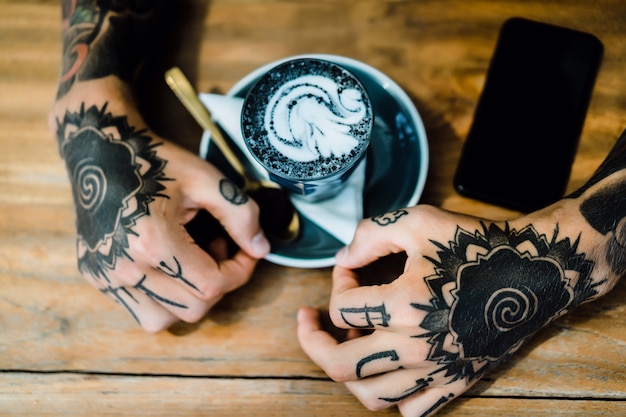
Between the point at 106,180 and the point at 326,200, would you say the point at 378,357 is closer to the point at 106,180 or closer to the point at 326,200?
the point at 326,200

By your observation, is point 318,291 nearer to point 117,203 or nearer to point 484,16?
point 117,203

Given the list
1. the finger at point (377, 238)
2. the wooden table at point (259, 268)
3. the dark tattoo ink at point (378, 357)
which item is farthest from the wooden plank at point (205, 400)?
the finger at point (377, 238)

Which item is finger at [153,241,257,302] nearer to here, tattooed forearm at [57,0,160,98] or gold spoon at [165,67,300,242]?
gold spoon at [165,67,300,242]

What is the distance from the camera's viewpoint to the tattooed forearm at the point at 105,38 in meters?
0.83

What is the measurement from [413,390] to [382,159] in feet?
1.09

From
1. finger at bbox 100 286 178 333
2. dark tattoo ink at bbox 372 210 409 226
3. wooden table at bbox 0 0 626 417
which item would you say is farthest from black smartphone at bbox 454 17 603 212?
finger at bbox 100 286 178 333

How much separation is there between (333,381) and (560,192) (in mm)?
434

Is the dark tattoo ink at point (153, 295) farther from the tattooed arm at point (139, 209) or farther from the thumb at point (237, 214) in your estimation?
the thumb at point (237, 214)

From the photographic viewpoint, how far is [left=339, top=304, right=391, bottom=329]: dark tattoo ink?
0.69m

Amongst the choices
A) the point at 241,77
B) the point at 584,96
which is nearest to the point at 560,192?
the point at 584,96

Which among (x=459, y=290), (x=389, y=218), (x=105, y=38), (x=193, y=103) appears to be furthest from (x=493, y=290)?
(x=105, y=38)

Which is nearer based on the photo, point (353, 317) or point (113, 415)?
point (353, 317)

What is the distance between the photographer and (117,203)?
2.43 feet

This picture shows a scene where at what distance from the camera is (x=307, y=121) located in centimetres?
73
